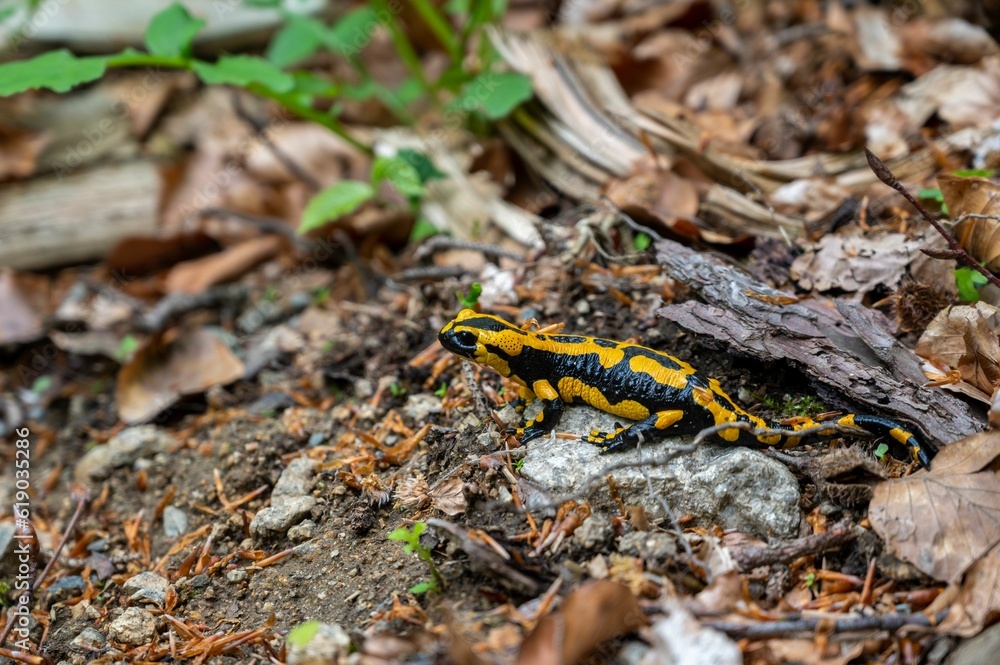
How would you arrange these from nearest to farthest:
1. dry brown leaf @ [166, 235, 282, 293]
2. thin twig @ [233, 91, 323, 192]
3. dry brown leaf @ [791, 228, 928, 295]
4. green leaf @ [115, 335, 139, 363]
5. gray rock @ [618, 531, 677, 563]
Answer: gray rock @ [618, 531, 677, 563]
dry brown leaf @ [791, 228, 928, 295]
green leaf @ [115, 335, 139, 363]
dry brown leaf @ [166, 235, 282, 293]
thin twig @ [233, 91, 323, 192]

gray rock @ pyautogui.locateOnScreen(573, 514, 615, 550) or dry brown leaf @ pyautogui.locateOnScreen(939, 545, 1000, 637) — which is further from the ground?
gray rock @ pyautogui.locateOnScreen(573, 514, 615, 550)

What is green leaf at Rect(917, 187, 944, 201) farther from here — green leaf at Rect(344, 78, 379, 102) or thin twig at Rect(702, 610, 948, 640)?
green leaf at Rect(344, 78, 379, 102)

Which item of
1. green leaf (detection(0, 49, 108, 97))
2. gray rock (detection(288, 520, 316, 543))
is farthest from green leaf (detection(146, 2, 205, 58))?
gray rock (detection(288, 520, 316, 543))

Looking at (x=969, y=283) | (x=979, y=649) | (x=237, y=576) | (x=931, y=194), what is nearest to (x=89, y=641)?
(x=237, y=576)

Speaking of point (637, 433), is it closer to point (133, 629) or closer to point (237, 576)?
point (237, 576)

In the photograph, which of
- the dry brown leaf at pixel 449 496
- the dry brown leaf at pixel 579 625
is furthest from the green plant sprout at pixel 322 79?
the dry brown leaf at pixel 579 625

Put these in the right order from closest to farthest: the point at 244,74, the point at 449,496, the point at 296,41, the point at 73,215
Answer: the point at 449,496
the point at 244,74
the point at 296,41
the point at 73,215

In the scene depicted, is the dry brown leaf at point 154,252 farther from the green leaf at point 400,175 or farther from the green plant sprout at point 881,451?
the green plant sprout at point 881,451

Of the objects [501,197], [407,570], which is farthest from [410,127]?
[407,570]
